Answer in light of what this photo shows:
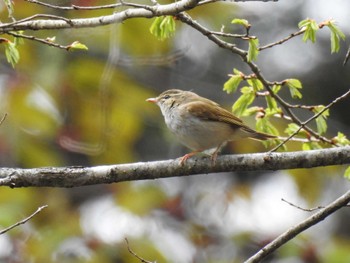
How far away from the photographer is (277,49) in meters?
12.6

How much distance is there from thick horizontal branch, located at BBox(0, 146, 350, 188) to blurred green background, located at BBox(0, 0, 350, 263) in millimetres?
1263

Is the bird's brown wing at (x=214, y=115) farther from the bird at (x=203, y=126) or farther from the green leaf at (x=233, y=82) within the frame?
the green leaf at (x=233, y=82)

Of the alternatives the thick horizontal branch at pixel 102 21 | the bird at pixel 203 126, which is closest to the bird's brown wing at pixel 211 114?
the bird at pixel 203 126

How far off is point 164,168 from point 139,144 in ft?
21.2

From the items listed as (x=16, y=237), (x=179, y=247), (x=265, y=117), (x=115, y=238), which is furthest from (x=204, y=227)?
(x=265, y=117)

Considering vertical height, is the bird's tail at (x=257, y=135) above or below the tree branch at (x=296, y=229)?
below

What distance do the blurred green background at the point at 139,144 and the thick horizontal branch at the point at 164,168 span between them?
1.26 meters

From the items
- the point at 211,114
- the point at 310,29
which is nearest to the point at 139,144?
the point at 211,114

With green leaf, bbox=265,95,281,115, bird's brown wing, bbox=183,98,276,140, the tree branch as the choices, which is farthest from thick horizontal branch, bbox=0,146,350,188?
bird's brown wing, bbox=183,98,276,140

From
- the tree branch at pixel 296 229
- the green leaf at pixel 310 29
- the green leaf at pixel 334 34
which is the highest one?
the green leaf at pixel 310 29

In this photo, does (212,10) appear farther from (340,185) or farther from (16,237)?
(340,185)

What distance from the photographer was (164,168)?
4.61 meters

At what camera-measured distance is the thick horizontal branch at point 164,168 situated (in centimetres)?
436

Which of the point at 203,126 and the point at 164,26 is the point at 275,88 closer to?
the point at 203,126
